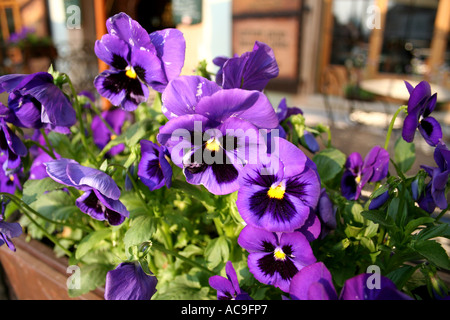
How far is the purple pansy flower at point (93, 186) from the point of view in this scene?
1.80 feet

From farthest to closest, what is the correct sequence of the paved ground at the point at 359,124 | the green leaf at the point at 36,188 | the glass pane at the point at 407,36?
the glass pane at the point at 407,36, the paved ground at the point at 359,124, the green leaf at the point at 36,188

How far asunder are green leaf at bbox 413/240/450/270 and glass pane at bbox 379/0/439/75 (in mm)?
4059

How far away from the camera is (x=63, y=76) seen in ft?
2.21

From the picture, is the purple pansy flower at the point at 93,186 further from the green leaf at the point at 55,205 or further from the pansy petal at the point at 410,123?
the pansy petal at the point at 410,123

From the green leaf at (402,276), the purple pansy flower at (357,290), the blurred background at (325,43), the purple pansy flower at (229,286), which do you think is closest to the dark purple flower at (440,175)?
the green leaf at (402,276)

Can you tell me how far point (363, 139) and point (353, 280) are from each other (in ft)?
8.28

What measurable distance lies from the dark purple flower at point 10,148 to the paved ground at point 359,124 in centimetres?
159

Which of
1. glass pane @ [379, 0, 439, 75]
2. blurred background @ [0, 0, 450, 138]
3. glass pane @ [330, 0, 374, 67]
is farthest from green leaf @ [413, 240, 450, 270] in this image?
glass pane @ [379, 0, 439, 75]

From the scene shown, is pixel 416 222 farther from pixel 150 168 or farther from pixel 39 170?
pixel 39 170

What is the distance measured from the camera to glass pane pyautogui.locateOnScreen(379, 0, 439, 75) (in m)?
3.99

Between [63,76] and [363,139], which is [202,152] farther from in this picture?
[363,139]

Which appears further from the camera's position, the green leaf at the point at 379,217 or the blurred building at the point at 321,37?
the blurred building at the point at 321,37

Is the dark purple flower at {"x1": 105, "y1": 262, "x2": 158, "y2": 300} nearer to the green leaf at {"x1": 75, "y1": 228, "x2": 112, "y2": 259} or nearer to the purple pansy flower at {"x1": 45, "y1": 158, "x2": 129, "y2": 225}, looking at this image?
the purple pansy flower at {"x1": 45, "y1": 158, "x2": 129, "y2": 225}
